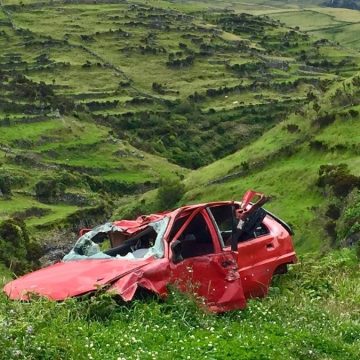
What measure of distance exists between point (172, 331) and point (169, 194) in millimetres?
50544

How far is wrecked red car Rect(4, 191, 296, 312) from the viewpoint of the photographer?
10.7 meters

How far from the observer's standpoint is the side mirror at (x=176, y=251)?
1139 cm

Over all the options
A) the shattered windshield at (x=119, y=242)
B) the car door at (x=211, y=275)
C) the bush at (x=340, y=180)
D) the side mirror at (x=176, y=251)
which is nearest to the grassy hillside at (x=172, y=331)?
the car door at (x=211, y=275)

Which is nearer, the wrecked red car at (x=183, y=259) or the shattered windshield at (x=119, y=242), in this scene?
the wrecked red car at (x=183, y=259)

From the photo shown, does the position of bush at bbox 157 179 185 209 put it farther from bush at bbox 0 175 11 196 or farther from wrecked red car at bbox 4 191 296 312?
wrecked red car at bbox 4 191 296 312

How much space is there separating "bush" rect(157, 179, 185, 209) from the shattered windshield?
1810 inches

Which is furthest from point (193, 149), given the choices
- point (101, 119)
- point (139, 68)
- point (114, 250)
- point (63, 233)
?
point (114, 250)

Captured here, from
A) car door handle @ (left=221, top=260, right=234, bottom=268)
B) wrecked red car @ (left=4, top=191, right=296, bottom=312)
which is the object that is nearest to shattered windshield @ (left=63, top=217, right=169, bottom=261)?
wrecked red car @ (left=4, top=191, right=296, bottom=312)

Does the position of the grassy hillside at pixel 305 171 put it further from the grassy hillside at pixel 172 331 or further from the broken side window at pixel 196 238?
the grassy hillside at pixel 172 331

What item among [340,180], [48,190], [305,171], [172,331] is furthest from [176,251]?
[48,190]

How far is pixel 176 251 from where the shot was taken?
12094 millimetres

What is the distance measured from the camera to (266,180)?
51.5 metres

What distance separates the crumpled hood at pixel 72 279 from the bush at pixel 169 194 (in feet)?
158

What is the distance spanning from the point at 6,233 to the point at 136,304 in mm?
Result: 45102
